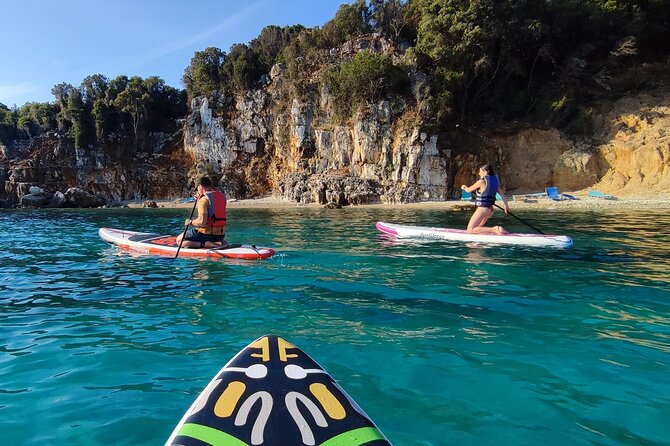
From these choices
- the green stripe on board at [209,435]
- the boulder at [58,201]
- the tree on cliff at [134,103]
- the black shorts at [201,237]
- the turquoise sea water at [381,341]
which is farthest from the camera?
the tree on cliff at [134,103]

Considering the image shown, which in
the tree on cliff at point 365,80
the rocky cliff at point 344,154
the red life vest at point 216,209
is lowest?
the red life vest at point 216,209

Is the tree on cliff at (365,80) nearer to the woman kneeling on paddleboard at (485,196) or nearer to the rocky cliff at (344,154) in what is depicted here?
the rocky cliff at (344,154)

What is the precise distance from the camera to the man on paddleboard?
9203 millimetres

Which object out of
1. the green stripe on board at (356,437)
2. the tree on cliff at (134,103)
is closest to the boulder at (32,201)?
the tree on cliff at (134,103)

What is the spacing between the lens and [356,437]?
7.44ft

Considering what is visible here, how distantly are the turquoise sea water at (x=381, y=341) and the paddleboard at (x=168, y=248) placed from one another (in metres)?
0.48

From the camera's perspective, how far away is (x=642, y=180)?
87.9 feet

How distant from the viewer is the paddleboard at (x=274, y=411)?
7.36 feet

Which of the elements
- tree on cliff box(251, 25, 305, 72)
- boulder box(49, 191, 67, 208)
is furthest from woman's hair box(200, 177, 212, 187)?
tree on cliff box(251, 25, 305, 72)

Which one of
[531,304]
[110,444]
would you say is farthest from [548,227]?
[110,444]

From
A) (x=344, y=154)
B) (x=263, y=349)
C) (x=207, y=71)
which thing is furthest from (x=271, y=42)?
(x=263, y=349)

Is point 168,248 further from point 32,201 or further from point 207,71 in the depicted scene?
point 207,71

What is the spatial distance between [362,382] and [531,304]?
11.0 ft

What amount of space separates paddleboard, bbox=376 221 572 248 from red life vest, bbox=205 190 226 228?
5.90 meters
